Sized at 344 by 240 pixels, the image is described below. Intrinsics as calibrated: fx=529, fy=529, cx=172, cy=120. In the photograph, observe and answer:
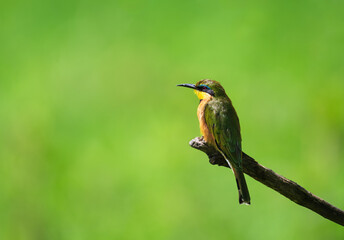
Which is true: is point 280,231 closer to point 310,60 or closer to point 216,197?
point 216,197

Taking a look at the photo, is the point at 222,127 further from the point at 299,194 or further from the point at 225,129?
the point at 299,194

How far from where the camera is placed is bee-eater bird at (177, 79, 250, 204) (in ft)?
7.02

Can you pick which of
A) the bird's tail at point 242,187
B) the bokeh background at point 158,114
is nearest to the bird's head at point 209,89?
the bird's tail at point 242,187

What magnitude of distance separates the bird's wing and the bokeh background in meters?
1.77

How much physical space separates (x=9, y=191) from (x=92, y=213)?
0.76 metres

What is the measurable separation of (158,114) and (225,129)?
2.25 metres

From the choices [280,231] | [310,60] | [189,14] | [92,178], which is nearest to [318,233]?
[280,231]

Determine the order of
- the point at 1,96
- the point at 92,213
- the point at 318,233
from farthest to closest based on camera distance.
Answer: the point at 1,96 → the point at 92,213 → the point at 318,233

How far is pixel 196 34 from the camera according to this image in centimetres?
491

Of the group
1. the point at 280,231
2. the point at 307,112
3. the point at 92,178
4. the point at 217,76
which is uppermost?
the point at 217,76

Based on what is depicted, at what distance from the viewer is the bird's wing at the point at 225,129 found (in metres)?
2.13

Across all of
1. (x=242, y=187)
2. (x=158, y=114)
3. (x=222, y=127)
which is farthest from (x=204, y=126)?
(x=158, y=114)

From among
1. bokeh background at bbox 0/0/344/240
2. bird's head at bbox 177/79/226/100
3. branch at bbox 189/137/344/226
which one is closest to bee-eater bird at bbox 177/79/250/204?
bird's head at bbox 177/79/226/100

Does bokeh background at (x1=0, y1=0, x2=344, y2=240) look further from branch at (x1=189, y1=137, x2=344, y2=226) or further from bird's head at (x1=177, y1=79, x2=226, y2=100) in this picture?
branch at (x1=189, y1=137, x2=344, y2=226)
